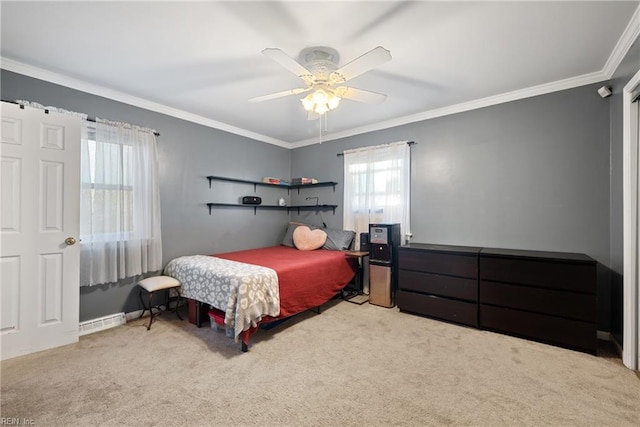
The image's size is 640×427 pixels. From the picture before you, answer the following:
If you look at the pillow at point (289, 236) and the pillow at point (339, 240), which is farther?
the pillow at point (289, 236)

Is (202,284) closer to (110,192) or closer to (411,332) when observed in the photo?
(110,192)

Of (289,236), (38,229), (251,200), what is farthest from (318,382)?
(251,200)

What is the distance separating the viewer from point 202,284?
2.73 m

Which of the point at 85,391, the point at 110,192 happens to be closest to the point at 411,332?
the point at 85,391

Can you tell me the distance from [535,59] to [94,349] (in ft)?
15.1

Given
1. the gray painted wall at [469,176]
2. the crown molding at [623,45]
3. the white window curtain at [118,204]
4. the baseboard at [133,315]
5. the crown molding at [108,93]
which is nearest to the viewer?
the crown molding at [623,45]

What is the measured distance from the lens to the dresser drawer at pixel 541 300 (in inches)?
91.0

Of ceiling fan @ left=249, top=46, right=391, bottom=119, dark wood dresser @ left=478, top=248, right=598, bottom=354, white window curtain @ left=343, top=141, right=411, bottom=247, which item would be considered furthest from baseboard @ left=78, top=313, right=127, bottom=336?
dark wood dresser @ left=478, top=248, right=598, bottom=354

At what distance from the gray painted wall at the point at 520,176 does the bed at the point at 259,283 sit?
143 centimetres

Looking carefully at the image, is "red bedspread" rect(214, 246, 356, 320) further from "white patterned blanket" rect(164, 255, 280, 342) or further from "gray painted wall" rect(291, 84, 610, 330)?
"gray painted wall" rect(291, 84, 610, 330)

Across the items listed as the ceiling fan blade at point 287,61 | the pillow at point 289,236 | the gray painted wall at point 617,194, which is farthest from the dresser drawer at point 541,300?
the pillow at point 289,236

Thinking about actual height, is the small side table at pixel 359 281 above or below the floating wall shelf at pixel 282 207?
below

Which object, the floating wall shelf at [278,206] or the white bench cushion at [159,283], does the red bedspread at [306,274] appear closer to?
the white bench cushion at [159,283]

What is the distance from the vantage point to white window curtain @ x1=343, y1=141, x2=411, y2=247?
3.73 metres
